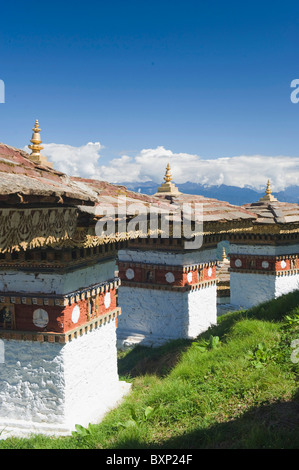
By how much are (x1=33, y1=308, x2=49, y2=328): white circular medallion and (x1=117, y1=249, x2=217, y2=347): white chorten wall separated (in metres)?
4.30

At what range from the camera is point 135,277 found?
31.7 feet

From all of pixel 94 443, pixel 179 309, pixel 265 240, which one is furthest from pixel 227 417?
pixel 265 240

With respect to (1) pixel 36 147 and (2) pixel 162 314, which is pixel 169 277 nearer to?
(2) pixel 162 314

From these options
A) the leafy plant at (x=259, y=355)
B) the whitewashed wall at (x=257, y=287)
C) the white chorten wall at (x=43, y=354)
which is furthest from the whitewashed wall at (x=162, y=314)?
the white chorten wall at (x=43, y=354)

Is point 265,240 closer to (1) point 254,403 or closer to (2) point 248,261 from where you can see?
(2) point 248,261


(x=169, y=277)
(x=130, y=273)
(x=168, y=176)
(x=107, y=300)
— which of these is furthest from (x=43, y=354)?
(x=168, y=176)

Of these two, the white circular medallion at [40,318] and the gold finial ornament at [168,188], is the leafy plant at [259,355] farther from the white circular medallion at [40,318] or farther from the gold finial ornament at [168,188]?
the gold finial ornament at [168,188]

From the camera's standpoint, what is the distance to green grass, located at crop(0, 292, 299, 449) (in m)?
4.50

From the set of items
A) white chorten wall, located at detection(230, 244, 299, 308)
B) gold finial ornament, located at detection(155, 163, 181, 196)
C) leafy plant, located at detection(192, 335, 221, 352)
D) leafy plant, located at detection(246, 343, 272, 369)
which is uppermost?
gold finial ornament, located at detection(155, 163, 181, 196)

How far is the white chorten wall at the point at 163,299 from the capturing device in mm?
9234

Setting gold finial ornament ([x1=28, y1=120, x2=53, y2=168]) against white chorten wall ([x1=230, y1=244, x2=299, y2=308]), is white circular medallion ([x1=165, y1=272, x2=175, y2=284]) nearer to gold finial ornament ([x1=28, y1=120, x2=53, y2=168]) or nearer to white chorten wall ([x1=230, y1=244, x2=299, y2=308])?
white chorten wall ([x1=230, y1=244, x2=299, y2=308])

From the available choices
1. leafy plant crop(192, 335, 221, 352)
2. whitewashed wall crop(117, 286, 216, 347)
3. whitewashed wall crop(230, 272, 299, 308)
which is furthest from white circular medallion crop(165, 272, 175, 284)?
whitewashed wall crop(230, 272, 299, 308)

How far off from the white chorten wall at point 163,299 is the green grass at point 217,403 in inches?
66.6
